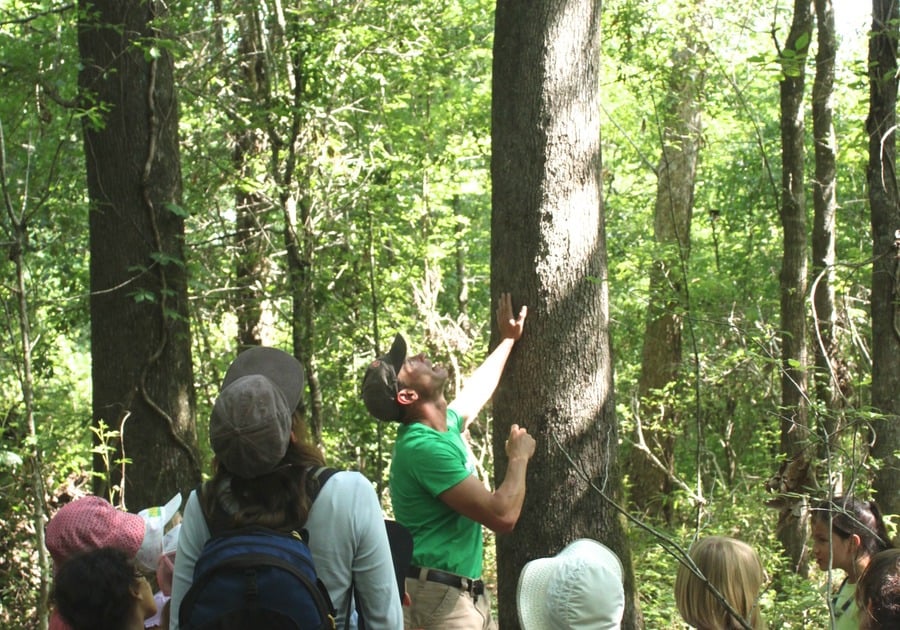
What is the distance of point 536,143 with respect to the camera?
12.8 ft

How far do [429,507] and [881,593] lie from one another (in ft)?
5.49

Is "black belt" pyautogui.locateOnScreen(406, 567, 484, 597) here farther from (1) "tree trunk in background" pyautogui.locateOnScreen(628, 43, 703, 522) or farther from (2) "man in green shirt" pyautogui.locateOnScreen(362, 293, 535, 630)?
(1) "tree trunk in background" pyautogui.locateOnScreen(628, 43, 703, 522)

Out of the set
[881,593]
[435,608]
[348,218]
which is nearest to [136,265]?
[435,608]

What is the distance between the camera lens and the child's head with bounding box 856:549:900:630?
239 cm

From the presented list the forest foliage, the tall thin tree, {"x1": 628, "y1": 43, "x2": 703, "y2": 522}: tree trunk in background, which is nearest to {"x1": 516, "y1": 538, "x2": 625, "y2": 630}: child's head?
the forest foliage

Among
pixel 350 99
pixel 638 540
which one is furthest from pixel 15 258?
pixel 638 540

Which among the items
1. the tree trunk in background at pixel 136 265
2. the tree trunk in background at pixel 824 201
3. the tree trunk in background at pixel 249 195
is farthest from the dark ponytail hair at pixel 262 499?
the tree trunk in background at pixel 824 201

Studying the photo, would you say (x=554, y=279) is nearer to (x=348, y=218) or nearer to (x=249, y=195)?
(x=348, y=218)

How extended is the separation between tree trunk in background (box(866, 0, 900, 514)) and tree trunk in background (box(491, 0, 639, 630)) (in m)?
1.40

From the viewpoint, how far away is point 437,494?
343cm

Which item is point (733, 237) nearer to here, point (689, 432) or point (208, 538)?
point (689, 432)

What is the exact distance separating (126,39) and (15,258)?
5.44ft

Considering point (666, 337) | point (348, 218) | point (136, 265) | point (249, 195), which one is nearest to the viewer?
point (136, 265)

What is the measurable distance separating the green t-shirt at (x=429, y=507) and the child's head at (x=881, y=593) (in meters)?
1.46
